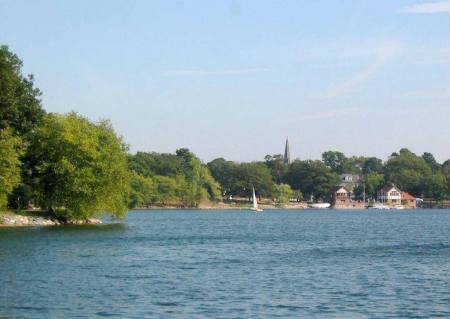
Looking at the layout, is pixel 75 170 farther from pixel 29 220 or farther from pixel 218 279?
pixel 218 279

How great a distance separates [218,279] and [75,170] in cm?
4497

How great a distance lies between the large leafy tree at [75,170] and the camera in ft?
269

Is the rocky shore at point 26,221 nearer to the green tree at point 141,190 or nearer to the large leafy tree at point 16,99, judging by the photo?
the large leafy tree at point 16,99

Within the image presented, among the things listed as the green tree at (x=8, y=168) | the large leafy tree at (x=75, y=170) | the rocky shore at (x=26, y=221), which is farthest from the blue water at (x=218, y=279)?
the large leafy tree at (x=75, y=170)

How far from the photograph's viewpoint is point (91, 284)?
37.2m

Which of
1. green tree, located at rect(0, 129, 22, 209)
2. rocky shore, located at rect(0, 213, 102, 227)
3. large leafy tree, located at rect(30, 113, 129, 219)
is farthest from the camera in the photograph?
large leafy tree, located at rect(30, 113, 129, 219)

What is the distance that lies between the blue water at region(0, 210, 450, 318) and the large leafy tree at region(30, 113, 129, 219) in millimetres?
16844

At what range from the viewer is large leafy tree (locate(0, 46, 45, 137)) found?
8456 cm

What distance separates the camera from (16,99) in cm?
8612

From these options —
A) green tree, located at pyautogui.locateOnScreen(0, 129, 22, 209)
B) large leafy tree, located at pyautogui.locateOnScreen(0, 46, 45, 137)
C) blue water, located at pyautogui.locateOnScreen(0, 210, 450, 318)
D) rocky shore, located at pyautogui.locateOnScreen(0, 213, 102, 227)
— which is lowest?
blue water, located at pyautogui.locateOnScreen(0, 210, 450, 318)

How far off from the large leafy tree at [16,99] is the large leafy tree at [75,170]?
8.01 ft

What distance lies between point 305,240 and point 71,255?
2653 centimetres

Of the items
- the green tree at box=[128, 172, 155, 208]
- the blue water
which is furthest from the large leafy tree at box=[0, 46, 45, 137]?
the green tree at box=[128, 172, 155, 208]

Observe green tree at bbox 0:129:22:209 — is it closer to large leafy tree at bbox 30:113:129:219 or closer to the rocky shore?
the rocky shore
